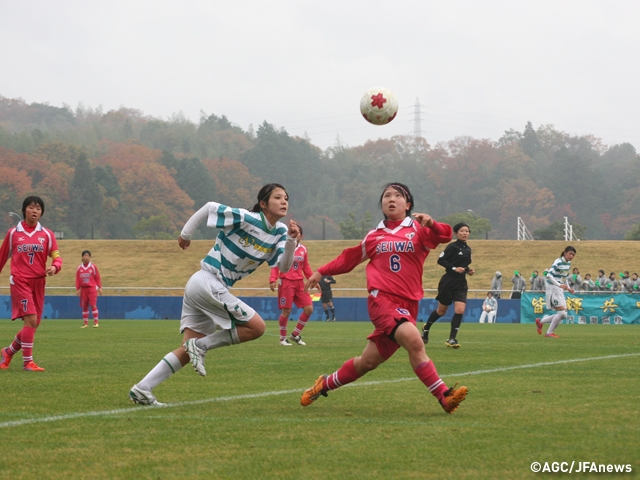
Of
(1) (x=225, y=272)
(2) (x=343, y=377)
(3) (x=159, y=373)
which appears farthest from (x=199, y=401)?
(2) (x=343, y=377)

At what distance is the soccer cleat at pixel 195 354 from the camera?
23.5 feet

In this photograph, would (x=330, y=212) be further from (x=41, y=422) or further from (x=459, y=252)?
(x=41, y=422)

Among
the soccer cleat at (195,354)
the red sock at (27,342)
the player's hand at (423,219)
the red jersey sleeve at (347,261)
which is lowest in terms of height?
the red sock at (27,342)

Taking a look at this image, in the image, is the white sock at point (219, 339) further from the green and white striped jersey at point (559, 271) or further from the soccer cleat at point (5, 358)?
the green and white striped jersey at point (559, 271)

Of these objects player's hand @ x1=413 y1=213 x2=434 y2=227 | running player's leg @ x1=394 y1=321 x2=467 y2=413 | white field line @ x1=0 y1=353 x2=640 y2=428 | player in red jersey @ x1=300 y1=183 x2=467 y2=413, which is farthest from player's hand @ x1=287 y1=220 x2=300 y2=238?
white field line @ x1=0 y1=353 x2=640 y2=428

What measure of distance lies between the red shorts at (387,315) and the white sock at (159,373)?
1.69 m

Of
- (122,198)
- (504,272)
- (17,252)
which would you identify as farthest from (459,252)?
(122,198)

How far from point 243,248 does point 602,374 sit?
475 cm

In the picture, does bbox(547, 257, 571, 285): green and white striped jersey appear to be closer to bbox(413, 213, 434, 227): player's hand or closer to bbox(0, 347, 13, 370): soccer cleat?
bbox(0, 347, 13, 370): soccer cleat

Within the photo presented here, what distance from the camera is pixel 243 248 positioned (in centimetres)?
762

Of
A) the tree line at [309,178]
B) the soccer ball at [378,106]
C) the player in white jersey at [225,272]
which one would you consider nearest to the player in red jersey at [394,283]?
the player in white jersey at [225,272]

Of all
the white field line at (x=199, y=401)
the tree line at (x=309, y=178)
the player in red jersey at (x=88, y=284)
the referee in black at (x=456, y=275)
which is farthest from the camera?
the tree line at (x=309, y=178)

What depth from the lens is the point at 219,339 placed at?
7484 millimetres

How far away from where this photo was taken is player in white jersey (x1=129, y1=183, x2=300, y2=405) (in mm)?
7398
